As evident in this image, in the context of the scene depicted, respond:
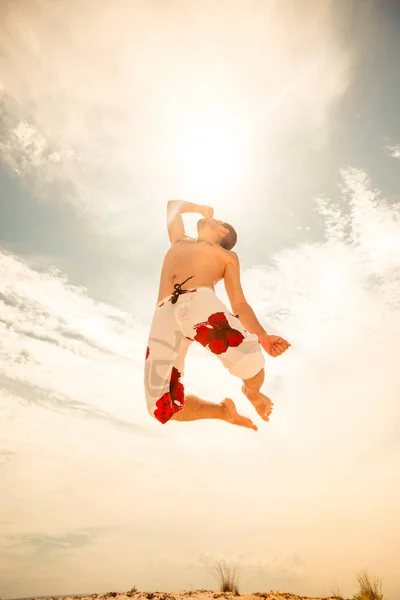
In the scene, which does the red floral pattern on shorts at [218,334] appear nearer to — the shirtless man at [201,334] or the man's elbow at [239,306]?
the shirtless man at [201,334]

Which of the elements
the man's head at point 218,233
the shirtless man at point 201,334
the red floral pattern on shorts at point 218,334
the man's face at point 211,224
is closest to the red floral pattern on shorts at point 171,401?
the shirtless man at point 201,334

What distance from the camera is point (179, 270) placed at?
15.2ft

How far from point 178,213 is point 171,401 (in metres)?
2.66

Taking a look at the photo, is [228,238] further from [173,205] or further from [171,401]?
[171,401]

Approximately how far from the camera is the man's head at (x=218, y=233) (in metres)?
5.12

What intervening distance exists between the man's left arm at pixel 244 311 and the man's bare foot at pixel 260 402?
18.9 inches

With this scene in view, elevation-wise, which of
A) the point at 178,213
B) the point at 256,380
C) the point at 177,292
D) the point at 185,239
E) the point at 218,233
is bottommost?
the point at 256,380

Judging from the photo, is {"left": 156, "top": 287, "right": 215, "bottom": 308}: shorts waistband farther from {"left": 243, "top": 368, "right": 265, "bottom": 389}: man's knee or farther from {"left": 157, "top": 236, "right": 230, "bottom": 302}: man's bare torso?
{"left": 243, "top": 368, "right": 265, "bottom": 389}: man's knee

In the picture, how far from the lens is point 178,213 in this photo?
215 inches

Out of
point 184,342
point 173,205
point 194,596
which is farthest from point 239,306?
point 194,596

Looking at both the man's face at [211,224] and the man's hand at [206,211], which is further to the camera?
the man's hand at [206,211]

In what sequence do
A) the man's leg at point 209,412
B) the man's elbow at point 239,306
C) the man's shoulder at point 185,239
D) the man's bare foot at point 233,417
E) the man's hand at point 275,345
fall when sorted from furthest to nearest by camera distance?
the man's shoulder at point 185,239 < the man's elbow at point 239,306 < the man's bare foot at point 233,417 < the man's leg at point 209,412 < the man's hand at point 275,345

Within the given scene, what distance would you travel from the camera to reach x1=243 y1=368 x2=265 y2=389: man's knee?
394 centimetres

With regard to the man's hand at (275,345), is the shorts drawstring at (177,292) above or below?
above
